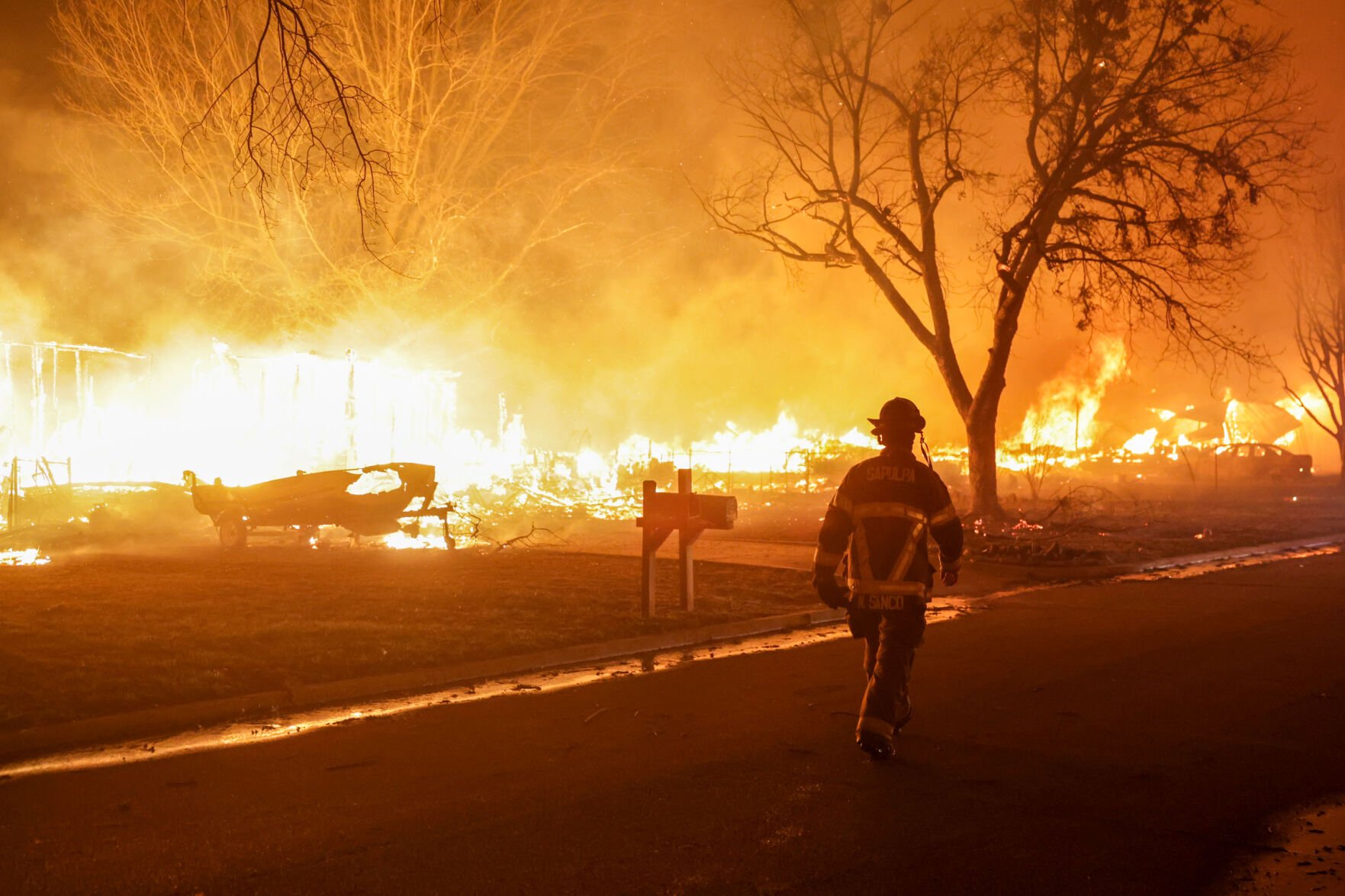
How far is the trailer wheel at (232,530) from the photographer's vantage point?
1723cm

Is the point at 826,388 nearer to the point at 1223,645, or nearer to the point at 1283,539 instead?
the point at 1283,539

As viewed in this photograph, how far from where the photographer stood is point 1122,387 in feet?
189

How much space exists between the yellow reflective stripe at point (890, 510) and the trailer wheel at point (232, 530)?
44.0 feet

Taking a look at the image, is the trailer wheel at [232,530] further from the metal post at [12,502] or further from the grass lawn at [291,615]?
the metal post at [12,502]

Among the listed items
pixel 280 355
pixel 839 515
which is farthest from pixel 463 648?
pixel 280 355

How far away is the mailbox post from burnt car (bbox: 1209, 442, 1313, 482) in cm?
3745

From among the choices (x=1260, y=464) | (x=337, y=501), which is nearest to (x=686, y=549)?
(x=337, y=501)

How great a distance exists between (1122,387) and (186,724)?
5682cm

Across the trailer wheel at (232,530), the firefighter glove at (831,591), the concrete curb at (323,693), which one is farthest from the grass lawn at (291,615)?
the firefighter glove at (831,591)

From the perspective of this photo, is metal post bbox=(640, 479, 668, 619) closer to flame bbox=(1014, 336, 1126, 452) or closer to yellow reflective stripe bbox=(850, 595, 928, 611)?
yellow reflective stripe bbox=(850, 595, 928, 611)

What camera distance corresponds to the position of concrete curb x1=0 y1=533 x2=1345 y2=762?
676cm

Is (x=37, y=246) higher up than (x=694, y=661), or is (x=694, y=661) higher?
(x=37, y=246)

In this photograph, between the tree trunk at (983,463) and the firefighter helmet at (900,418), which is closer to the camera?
the firefighter helmet at (900,418)

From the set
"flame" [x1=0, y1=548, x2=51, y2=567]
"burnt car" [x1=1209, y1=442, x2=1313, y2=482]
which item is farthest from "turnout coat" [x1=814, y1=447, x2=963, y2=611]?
"burnt car" [x1=1209, y1=442, x2=1313, y2=482]
